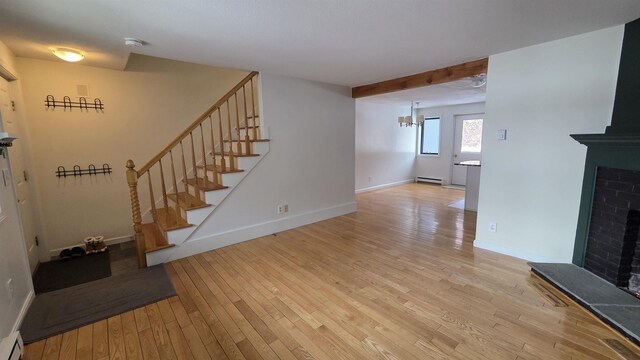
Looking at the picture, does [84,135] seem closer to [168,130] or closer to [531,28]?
[168,130]

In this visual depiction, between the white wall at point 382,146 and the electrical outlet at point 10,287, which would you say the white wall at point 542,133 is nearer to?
the white wall at point 382,146

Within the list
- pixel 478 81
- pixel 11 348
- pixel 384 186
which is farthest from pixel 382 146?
pixel 11 348

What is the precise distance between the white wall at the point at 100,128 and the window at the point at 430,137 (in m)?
6.51

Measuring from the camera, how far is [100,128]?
3449 mm

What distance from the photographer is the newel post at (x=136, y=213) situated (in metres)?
2.85

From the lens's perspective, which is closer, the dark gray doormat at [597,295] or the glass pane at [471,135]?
the dark gray doormat at [597,295]

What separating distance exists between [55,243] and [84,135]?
135 centimetres

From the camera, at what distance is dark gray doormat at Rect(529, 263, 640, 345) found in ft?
6.14

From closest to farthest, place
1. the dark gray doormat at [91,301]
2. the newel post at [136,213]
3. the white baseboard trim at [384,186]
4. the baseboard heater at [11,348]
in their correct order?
1. the baseboard heater at [11,348]
2. the dark gray doormat at [91,301]
3. the newel post at [136,213]
4. the white baseboard trim at [384,186]

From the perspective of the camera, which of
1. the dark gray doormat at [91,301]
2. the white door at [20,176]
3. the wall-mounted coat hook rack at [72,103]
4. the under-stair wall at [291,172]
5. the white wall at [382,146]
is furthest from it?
the white wall at [382,146]

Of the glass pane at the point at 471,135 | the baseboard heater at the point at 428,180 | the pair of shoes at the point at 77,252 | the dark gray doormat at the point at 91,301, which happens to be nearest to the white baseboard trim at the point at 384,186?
the baseboard heater at the point at 428,180

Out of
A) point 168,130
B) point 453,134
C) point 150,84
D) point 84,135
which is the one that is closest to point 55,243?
point 84,135

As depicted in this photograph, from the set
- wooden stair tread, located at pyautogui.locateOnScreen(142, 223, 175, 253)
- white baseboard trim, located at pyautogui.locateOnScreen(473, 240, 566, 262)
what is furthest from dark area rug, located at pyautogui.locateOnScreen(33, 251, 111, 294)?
white baseboard trim, located at pyautogui.locateOnScreen(473, 240, 566, 262)

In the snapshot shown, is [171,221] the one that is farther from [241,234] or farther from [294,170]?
[294,170]
